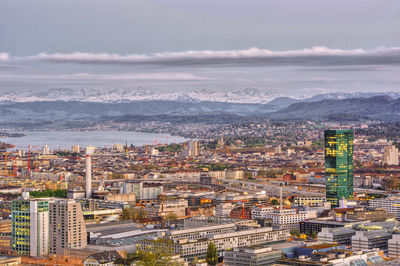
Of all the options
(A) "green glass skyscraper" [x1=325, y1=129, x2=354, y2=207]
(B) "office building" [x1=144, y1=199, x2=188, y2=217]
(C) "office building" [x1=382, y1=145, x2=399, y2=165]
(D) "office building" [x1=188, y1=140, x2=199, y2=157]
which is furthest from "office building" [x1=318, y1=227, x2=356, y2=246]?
(D) "office building" [x1=188, y1=140, x2=199, y2=157]

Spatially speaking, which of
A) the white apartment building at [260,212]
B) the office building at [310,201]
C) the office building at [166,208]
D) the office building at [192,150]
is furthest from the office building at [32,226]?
the office building at [192,150]

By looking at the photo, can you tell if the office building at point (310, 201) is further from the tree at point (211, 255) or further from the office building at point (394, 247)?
the tree at point (211, 255)

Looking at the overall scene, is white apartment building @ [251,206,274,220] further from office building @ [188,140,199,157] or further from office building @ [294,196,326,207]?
office building @ [188,140,199,157]

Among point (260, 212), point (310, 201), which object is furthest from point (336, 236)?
point (310, 201)

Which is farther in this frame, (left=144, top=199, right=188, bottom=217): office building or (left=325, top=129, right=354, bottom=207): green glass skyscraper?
(left=325, top=129, right=354, bottom=207): green glass skyscraper

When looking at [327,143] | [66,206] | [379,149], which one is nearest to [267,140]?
[379,149]
